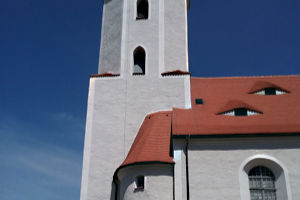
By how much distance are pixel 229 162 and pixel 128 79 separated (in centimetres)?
834

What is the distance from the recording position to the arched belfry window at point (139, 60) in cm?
2401

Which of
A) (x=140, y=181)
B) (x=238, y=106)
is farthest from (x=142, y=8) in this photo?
(x=140, y=181)

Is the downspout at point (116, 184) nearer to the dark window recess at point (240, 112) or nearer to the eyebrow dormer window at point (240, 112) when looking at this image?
the eyebrow dormer window at point (240, 112)

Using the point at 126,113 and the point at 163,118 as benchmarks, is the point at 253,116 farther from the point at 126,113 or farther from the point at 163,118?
the point at 126,113

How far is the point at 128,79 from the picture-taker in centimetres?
2325

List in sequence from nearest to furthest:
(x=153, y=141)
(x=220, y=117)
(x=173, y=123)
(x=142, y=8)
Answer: (x=173, y=123), (x=153, y=141), (x=220, y=117), (x=142, y=8)

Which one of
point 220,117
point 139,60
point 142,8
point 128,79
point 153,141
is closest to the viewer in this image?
point 153,141

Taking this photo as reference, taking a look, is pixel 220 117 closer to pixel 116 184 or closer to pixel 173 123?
pixel 173 123

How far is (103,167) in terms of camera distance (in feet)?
68.2

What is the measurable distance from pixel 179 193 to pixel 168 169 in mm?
1222

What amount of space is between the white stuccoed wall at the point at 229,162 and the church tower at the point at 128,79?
4618 mm

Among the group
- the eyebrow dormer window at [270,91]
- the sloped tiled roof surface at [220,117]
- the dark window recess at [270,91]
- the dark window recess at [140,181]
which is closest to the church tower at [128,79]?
the sloped tiled roof surface at [220,117]

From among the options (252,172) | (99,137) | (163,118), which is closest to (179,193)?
(252,172)

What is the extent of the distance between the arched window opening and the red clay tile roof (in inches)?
139
